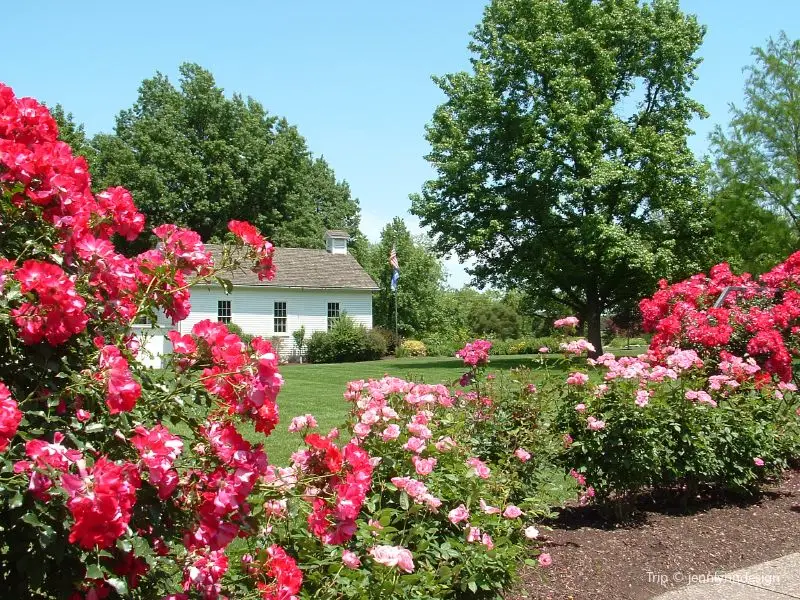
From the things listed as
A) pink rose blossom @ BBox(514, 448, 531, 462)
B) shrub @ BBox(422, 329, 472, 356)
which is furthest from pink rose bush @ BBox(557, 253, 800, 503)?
shrub @ BBox(422, 329, 472, 356)

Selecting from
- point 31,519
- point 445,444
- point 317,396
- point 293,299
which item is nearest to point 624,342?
point 293,299

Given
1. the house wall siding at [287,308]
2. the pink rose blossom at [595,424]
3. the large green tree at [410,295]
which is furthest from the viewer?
the large green tree at [410,295]

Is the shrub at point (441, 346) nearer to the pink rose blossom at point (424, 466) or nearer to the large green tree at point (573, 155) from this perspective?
the large green tree at point (573, 155)

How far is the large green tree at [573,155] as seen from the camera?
23328mm

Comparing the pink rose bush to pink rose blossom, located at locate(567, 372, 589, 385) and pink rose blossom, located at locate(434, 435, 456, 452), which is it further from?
pink rose blossom, located at locate(434, 435, 456, 452)

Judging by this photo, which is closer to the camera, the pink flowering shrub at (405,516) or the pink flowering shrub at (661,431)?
the pink flowering shrub at (405,516)

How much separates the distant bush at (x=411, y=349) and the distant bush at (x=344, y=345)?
3.73 feet

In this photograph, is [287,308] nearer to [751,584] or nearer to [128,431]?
[751,584]

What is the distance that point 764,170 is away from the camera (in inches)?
854

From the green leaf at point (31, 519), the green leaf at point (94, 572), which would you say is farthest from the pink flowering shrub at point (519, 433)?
the green leaf at point (31, 519)

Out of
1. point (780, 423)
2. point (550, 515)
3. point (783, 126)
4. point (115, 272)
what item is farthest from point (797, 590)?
point (783, 126)

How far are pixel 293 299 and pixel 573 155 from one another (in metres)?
13.1

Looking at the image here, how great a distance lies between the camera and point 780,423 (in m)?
5.96

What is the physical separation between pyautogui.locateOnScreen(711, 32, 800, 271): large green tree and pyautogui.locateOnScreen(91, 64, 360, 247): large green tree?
74.5 ft
